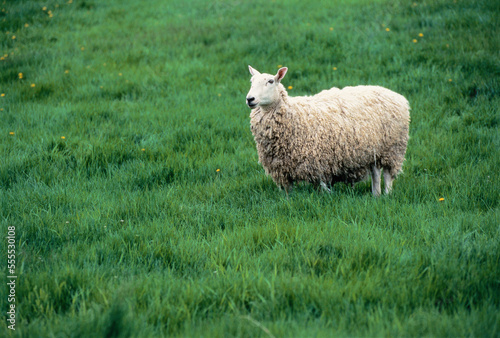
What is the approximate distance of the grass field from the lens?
2605 mm

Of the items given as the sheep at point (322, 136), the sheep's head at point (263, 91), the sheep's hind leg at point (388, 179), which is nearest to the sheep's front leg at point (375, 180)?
the sheep at point (322, 136)

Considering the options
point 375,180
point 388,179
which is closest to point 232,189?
point 375,180

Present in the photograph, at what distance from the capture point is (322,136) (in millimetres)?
4570

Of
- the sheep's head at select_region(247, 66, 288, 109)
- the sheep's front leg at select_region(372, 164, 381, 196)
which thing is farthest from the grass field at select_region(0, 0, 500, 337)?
the sheep's head at select_region(247, 66, 288, 109)

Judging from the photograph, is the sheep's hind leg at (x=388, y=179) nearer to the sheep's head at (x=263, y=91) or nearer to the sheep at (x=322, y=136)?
the sheep at (x=322, y=136)

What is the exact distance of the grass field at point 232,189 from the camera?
103 inches

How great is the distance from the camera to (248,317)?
243 centimetres

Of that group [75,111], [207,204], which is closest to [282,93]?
[207,204]

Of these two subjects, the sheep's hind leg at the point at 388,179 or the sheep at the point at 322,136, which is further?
the sheep's hind leg at the point at 388,179

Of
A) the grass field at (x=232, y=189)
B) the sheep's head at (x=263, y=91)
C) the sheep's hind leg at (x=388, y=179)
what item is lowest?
the sheep's hind leg at (x=388, y=179)

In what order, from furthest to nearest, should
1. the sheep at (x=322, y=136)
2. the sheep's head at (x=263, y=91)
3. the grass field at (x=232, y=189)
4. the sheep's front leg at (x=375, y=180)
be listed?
1. the sheep's front leg at (x=375, y=180)
2. the sheep at (x=322, y=136)
3. the sheep's head at (x=263, y=91)
4. the grass field at (x=232, y=189)

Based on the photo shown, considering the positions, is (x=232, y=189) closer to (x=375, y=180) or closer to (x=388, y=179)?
(x=375, y=180)

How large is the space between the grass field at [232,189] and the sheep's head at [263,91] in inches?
37.1

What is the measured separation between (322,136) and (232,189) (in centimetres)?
109
